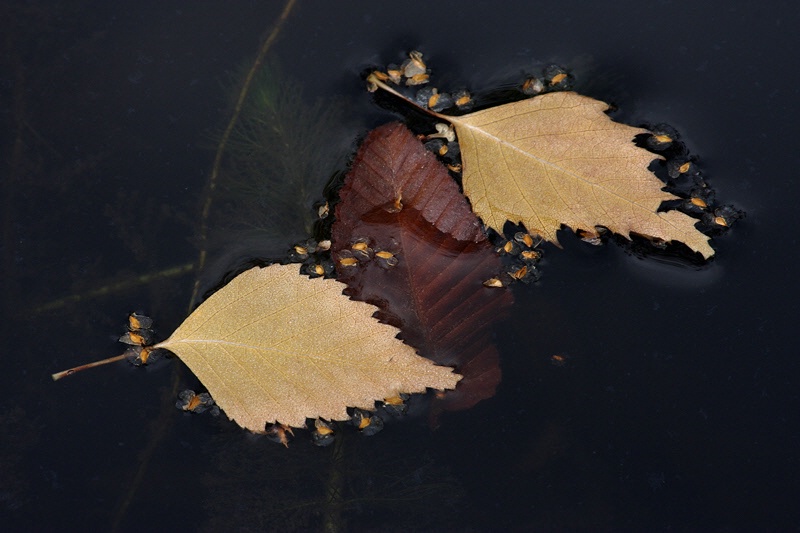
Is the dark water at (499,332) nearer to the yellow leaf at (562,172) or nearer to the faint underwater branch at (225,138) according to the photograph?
the faint underwater branch at (225,138)

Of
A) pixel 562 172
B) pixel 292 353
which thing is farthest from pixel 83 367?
pixel 562 172

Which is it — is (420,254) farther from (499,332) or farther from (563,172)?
(563,172)

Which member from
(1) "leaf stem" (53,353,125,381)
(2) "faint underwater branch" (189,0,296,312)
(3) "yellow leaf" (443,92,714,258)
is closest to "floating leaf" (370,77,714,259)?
(3) "yellow leaf" (443,92,714,258)

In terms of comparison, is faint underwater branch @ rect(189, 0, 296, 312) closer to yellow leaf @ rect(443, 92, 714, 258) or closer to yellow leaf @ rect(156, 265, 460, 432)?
yellow leaf @ rect(156, 265, 460, 432)

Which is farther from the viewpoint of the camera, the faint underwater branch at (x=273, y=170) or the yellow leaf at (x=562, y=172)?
the faint underwater branch at (x=273, y=170)

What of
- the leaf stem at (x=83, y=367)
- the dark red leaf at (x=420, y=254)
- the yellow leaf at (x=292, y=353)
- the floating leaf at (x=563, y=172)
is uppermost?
the floating leaf at (x=563, y=172)

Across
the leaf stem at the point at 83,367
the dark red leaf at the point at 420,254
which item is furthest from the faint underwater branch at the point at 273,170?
the leaf stem at the point at 83,367

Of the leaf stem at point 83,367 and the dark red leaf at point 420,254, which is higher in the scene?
the dark red leaf at point 420,254
